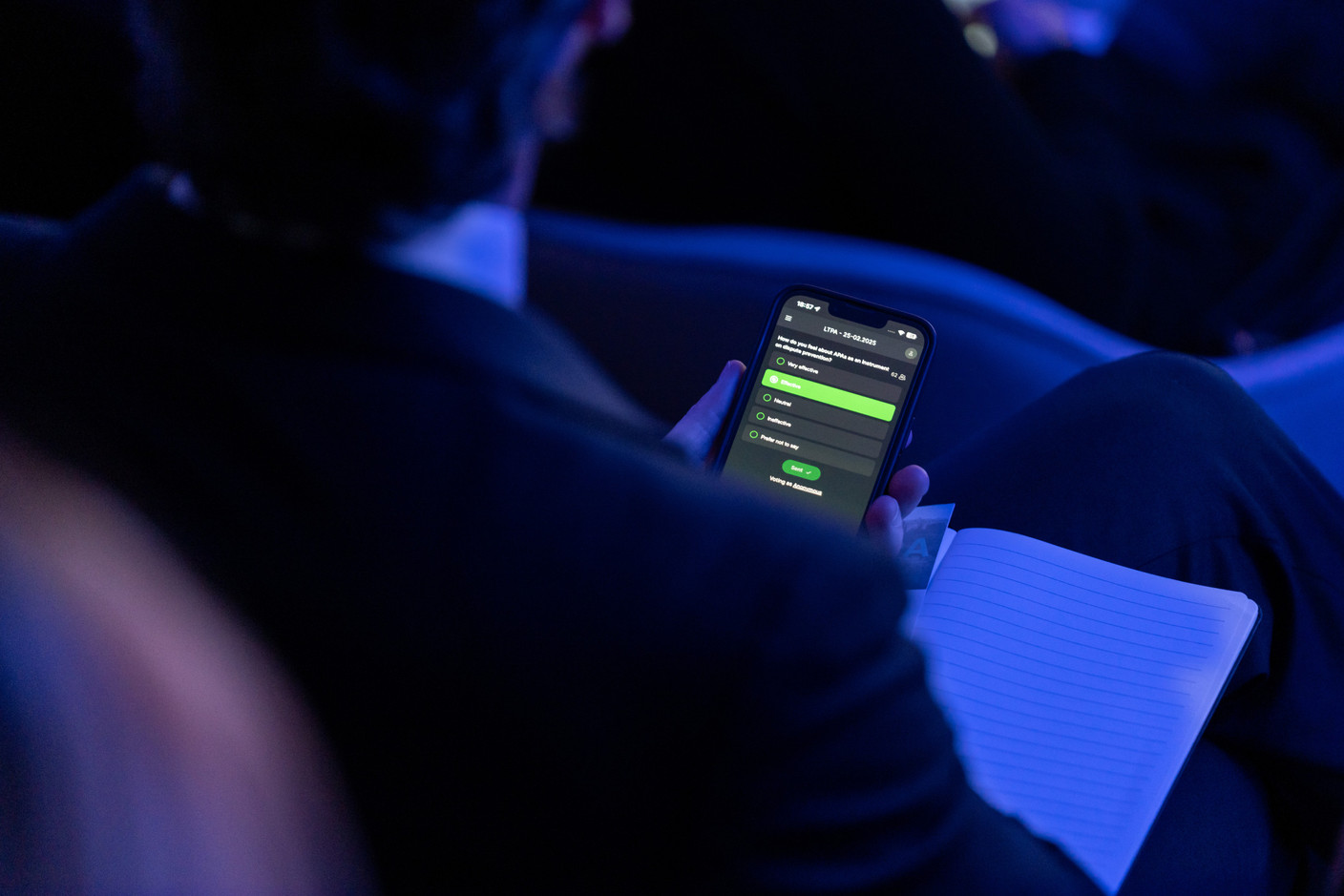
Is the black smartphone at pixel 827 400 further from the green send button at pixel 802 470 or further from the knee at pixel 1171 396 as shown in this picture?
the knee at pixel 1171 396

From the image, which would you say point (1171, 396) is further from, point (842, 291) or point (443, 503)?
point (443, 503)

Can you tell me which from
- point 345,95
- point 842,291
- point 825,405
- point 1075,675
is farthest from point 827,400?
point 345,95

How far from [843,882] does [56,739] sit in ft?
0.84

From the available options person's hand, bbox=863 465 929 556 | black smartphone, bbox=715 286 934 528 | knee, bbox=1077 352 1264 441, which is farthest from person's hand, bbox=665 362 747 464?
knee, bbox=1077 352 1264 441

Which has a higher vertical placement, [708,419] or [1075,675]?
[708,419]

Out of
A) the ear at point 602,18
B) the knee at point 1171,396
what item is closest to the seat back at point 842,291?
the knee at point 1171,396

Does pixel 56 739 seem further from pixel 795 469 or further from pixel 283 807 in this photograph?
pixel 795 469

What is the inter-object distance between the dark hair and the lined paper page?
1.41ft

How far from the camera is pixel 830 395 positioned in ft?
2.31

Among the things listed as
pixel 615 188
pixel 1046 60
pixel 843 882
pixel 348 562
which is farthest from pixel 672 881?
pixel 1046 60

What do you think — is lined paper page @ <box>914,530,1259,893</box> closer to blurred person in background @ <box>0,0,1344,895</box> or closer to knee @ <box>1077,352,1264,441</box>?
knee @ <box>1077,352,1264,441</box>

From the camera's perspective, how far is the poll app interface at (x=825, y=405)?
0.69 meters

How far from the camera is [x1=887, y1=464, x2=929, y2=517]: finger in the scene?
2.23ft

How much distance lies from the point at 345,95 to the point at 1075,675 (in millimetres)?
542
